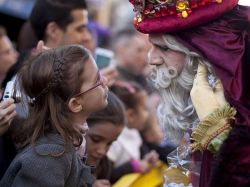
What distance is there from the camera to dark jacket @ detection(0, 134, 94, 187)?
245cm

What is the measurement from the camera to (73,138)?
8.63 ft

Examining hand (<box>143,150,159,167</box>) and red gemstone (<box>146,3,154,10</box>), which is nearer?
red gemstone (<box>146,3,154,10</box>)

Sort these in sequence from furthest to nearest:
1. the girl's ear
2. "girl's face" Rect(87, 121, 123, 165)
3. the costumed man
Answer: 1. the girl's ear
2. "girl's face" Rect(87, 121, 123, 165)
3. the costumed man

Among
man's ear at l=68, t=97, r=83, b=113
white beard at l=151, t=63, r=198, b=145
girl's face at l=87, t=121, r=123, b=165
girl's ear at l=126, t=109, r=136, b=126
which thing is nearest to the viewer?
man's ear at l=68, t=97, r=83, b=113

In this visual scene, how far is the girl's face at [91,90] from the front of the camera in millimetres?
2664

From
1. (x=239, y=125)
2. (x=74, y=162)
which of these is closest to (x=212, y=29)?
(x=239, y=125)

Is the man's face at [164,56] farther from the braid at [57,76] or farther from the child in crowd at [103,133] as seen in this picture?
the child in crowd at [103,133]

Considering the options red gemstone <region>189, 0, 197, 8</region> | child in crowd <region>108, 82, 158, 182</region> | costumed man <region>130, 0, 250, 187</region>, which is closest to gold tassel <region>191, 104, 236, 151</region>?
costumed man <region>130, 0, 250, 187</region>

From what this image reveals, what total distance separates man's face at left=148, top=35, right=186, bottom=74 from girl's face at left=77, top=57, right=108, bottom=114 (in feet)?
0.90

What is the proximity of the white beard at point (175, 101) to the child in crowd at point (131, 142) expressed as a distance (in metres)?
1.20

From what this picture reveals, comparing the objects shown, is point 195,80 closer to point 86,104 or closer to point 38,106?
point 86,104

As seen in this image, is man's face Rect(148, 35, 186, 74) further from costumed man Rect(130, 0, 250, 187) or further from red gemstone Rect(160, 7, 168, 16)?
red gemstone Rect(160, 7, 168, 16)

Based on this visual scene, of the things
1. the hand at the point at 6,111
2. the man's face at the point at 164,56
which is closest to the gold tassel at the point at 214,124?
the man's face at the point at 164,56

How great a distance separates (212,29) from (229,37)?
0.09m
